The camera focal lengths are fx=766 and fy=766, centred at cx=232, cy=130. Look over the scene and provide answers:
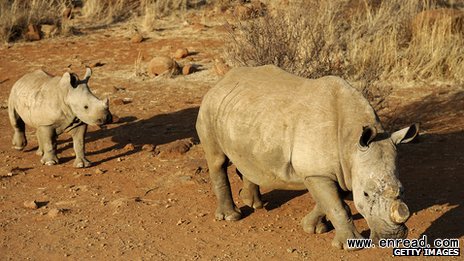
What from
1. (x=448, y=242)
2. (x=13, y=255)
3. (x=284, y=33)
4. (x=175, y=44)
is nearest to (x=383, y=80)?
(x=284, y=33)

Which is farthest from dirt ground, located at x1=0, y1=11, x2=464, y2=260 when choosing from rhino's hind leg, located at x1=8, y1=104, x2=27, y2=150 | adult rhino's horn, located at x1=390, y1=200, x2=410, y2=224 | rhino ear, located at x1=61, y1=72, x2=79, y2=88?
rhino ear, located at x1=61, y1=72, x2=79, y2=88

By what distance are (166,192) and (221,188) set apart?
1059mm

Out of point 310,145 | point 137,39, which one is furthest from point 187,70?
point 310,145

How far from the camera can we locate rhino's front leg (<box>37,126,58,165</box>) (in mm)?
9914

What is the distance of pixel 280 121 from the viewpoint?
6.86 metres

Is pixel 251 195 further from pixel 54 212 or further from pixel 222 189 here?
pixel 54 212

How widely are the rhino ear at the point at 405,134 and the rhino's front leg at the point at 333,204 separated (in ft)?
2.23

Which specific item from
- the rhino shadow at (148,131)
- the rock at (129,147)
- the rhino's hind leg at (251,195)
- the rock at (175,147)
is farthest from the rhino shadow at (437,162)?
the rock at (129,147)

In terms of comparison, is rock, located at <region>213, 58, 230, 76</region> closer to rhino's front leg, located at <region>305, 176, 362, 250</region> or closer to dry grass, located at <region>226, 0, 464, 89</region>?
dry grass, located at <region>226, 0, 464, 89</region>

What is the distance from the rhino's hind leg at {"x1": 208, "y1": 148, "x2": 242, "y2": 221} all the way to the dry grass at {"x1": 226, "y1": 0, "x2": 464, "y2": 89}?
11.6 feet

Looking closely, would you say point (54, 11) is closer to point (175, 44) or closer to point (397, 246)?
point (175, 44)

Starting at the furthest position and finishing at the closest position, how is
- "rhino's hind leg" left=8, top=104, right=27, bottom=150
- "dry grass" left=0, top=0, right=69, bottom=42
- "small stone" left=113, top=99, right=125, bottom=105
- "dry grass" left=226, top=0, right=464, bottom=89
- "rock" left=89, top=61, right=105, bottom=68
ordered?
"dry grass" left=0, top=0, right=69, bottom=42 → "rock" left=89, top=61, right=105, bottom=68 → "small stone" left=113, top=99, right=125, bottom=105 → "dry grass" left=226, top=0, right=464, bottom=89 → "rhino's hind leg" left=8, top=104, right=27, bottom=150

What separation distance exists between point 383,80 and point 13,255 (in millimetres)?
7775

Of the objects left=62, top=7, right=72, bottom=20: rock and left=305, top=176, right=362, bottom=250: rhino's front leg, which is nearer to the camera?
left=305, top=176, right=362, bottom=250: rhino's front leg
